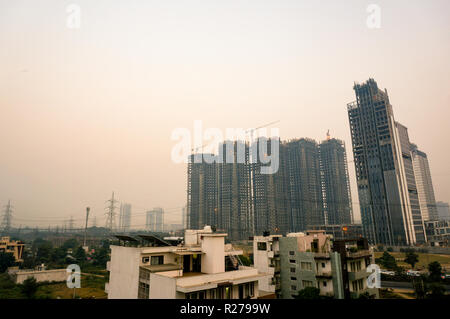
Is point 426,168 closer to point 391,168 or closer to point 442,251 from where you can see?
point 391,168

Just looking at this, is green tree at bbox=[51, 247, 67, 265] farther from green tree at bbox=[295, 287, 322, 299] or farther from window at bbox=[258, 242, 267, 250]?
green tree at bbox=[295, 287, 322, 299]

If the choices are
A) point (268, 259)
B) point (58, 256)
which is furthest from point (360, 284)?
point (58, 256)

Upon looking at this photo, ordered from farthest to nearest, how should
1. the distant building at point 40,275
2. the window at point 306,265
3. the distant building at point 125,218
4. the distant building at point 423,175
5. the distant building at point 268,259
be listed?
1. the distant building at point 125,218
2. the distant building at point 423,175
3. the distant building at point 40,275
4. the distant building at point 268,259
5. the window at point 306,265

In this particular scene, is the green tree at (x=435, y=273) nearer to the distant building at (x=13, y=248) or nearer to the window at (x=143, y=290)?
the window at (x=143, y=290)

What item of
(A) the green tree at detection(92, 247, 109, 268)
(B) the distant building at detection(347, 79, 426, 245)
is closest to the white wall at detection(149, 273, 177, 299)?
(A) the green tree at detection(92, 247, 109, 268)

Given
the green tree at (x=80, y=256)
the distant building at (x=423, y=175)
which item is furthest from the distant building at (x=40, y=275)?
the distant building at (x=423, y=175)

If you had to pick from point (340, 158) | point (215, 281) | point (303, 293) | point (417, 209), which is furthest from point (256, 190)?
point (215, 281)
